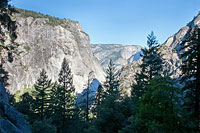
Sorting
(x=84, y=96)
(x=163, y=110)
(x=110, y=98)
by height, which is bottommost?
(x=84, y=96)

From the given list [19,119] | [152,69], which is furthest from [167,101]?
[152,69]

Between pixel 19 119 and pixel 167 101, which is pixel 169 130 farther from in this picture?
pixel 19 119

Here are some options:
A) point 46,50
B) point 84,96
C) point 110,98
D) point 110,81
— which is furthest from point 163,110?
point 46,50

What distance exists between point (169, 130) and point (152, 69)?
1418cm

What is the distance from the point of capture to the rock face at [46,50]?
271 ft

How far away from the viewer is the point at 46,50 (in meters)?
90.2

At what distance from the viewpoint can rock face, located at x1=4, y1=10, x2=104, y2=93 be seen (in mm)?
82750

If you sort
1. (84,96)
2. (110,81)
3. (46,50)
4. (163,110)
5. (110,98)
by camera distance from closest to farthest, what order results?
(163,110), (110,98), (110,81), (84,96), (46,50)

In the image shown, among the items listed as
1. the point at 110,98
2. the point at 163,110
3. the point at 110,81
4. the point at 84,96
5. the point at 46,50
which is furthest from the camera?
the point at 46,50

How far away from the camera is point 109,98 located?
1549cm

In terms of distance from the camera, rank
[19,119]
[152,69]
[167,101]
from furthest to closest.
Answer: [152,69] < [19,119] < [167,101]

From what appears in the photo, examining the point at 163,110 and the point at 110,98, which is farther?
the point at 110,98

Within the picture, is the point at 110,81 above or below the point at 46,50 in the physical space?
below

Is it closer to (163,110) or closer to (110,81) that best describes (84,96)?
(110,81)
